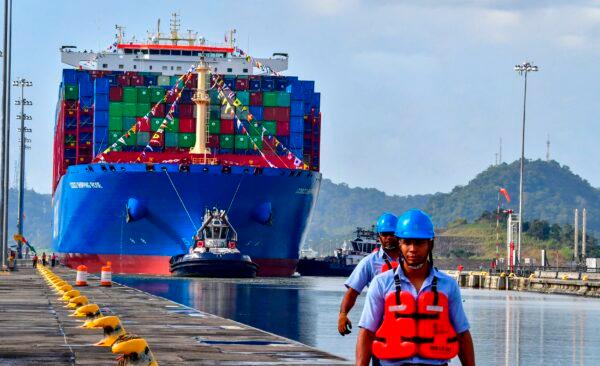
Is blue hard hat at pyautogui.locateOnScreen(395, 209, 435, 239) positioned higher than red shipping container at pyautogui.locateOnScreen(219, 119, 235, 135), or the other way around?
red shipping container at pyautogui.locateOnScreen(219, 119, 235, 135)

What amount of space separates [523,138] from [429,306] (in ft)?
245

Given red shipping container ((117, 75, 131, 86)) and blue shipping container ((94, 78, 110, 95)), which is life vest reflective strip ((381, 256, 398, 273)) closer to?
blue shipping container ((94, 78, 110, 95))

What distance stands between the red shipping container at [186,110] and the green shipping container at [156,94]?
54.3 inches

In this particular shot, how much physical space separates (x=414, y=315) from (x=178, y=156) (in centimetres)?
7191

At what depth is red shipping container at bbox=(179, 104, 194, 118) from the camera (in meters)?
82.1

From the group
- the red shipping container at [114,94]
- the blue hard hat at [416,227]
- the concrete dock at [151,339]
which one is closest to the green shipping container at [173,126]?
the red shipping container at [114,94]

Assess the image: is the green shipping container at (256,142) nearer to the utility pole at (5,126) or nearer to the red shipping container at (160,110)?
the red shipping container at (160,110)

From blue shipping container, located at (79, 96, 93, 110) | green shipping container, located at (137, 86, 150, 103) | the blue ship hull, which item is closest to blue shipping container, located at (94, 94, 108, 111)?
green shipping container, located at (137, 86, 150, 103)

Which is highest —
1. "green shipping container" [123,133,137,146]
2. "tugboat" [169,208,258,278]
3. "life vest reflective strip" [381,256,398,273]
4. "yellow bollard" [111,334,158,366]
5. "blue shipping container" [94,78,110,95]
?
"blue shipping container" [94,78,110,95]

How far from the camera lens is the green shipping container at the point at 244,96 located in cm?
8362

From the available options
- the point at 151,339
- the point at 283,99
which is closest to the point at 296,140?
the point at 283,99

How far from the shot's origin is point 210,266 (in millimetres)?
70688

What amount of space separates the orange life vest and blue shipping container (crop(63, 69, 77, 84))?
79.7 m

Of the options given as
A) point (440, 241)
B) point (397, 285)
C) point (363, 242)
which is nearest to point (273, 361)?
point (397, 285)
